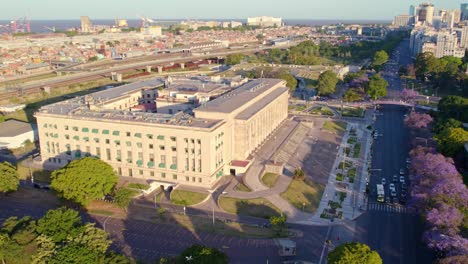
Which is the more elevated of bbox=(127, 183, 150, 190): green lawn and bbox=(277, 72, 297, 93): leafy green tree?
bbox=(277, 72, 297, 93): leafy green tree

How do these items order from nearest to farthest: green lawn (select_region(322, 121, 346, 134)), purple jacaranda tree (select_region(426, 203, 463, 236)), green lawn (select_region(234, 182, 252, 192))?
purple jacaranda tree (select_region(426, 203, 463, 236)) < green lawn (select_region(234, 182, 252, 192)) < green lawn (select_region(322, 121, 346, 134))

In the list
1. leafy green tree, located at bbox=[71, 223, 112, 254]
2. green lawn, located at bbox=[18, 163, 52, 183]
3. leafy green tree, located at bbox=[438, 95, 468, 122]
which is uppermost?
leafy green tree, located at bbox=[438, 95, 468, 122]

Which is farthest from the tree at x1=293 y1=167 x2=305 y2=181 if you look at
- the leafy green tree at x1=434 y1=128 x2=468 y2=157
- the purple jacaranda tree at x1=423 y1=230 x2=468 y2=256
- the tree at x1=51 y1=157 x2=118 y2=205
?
the tree at x1=51 y1=157 x2=118 y2=205

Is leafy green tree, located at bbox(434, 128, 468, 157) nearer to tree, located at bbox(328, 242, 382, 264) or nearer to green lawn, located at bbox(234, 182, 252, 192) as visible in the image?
green lawn, located at bbox(234, 182, 252, 192)

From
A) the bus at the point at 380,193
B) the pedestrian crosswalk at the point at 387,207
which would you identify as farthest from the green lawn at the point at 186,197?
the bus at the point at 380,193

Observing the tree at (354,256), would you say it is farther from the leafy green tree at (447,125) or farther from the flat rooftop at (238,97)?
the leafy green tree at (447,125)
